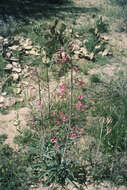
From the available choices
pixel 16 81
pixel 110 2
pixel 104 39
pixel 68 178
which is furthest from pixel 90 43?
pixel 110 2

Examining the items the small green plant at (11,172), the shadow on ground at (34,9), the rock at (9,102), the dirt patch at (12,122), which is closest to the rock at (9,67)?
the rock at (9,102)

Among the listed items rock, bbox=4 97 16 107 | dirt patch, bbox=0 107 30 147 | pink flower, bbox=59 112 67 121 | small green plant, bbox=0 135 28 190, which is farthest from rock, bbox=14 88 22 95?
small green plant, bbox=0 135 28 190

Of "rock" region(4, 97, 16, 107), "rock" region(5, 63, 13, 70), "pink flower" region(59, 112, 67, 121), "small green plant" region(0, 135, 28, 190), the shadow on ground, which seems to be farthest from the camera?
the shadow on ground

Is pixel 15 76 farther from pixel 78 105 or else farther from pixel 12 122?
pixel 78 105

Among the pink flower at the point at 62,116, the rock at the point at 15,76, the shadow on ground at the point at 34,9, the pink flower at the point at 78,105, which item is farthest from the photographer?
the shadow on ground at the point at 34,9

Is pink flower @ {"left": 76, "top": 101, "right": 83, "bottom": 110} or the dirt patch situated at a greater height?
pink flower @ {"left": 76, "top": 101, "right": 83, "bottom": 110}

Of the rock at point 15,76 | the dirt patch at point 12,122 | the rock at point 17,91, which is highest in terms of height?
the rock at point 15,76

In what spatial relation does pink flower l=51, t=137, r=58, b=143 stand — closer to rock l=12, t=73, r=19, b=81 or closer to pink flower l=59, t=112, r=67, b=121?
pink flower l=59, t=112, r=67, b=121

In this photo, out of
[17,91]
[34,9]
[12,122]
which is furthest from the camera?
[34,9]

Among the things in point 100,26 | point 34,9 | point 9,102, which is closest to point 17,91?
point 9,102

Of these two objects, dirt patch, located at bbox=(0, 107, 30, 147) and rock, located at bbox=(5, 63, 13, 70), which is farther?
rock, located at bbox=(5, 63, 13, 70)

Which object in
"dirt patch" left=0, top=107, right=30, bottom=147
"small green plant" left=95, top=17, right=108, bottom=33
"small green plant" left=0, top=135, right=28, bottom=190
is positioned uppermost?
"small green plant" left=95, top=17, right=108, bottom=33

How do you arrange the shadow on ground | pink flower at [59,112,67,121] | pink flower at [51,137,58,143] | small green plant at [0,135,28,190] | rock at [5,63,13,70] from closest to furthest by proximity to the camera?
small green plant at [0,135,28,190] → pink flower at [51,137,58,143] → pink flower at [59,112,67,121] → rock at [5,63,13,70] → the shadow on ground

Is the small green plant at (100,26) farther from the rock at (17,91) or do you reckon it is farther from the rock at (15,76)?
the rock at (17,91)
